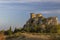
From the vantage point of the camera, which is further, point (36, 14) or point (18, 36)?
point (36, 14)

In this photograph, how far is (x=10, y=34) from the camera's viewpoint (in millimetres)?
5770

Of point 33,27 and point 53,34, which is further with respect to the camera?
point 33,27

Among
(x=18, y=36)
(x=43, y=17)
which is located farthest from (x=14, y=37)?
(x=43, y=17)

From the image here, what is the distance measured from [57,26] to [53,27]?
0.14 metres

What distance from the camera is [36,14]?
5969mm

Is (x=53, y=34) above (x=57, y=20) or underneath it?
underneath

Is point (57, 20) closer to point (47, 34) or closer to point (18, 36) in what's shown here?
point (47, 34)

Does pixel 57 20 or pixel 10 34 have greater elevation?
pixel 57 20

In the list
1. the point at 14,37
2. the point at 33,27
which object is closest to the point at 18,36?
the point at 14,37

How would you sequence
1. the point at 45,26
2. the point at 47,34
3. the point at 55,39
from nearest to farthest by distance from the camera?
the point at 55,39 < the point at 47,34 < the point at 45,26

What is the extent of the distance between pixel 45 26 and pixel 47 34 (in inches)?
16.8

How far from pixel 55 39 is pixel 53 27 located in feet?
2.22

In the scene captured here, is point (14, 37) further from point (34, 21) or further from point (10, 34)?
point (34, 21)

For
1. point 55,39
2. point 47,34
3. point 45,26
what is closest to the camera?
point 55,39
